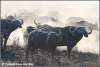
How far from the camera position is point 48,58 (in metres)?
11.8

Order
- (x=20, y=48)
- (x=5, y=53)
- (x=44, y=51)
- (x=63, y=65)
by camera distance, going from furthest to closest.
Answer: (x=20, y=48)
(x=5, y=53)
(x=44, y=51)
(x=63, y=65)

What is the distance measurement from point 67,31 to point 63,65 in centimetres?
494

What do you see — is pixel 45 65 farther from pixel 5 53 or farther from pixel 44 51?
pixel 5 53

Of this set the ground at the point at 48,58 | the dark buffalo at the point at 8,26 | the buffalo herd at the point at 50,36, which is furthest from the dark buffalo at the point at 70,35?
the dark buffalo at the point at 8,26

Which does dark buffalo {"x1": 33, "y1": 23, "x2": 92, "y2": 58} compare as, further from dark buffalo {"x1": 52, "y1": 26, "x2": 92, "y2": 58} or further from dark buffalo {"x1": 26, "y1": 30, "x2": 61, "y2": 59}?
dark buffalo {"x1": 26, "y1": 30, "x2": 61, "y2": 59}

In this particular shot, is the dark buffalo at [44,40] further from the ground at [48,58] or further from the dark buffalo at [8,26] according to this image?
the dark buffalo at [8,26]

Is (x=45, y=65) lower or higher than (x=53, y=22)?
higher

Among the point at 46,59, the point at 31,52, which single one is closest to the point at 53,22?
the point at 31,52

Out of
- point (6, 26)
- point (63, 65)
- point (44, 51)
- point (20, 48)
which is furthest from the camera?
point (6, 26)

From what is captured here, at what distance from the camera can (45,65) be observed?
1130 centimetres

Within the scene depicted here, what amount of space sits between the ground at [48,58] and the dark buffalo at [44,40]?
310mm

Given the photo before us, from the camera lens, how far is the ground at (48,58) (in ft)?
38.9

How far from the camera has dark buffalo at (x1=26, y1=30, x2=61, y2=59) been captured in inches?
534

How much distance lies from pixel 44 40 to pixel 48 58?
7.39 ft
